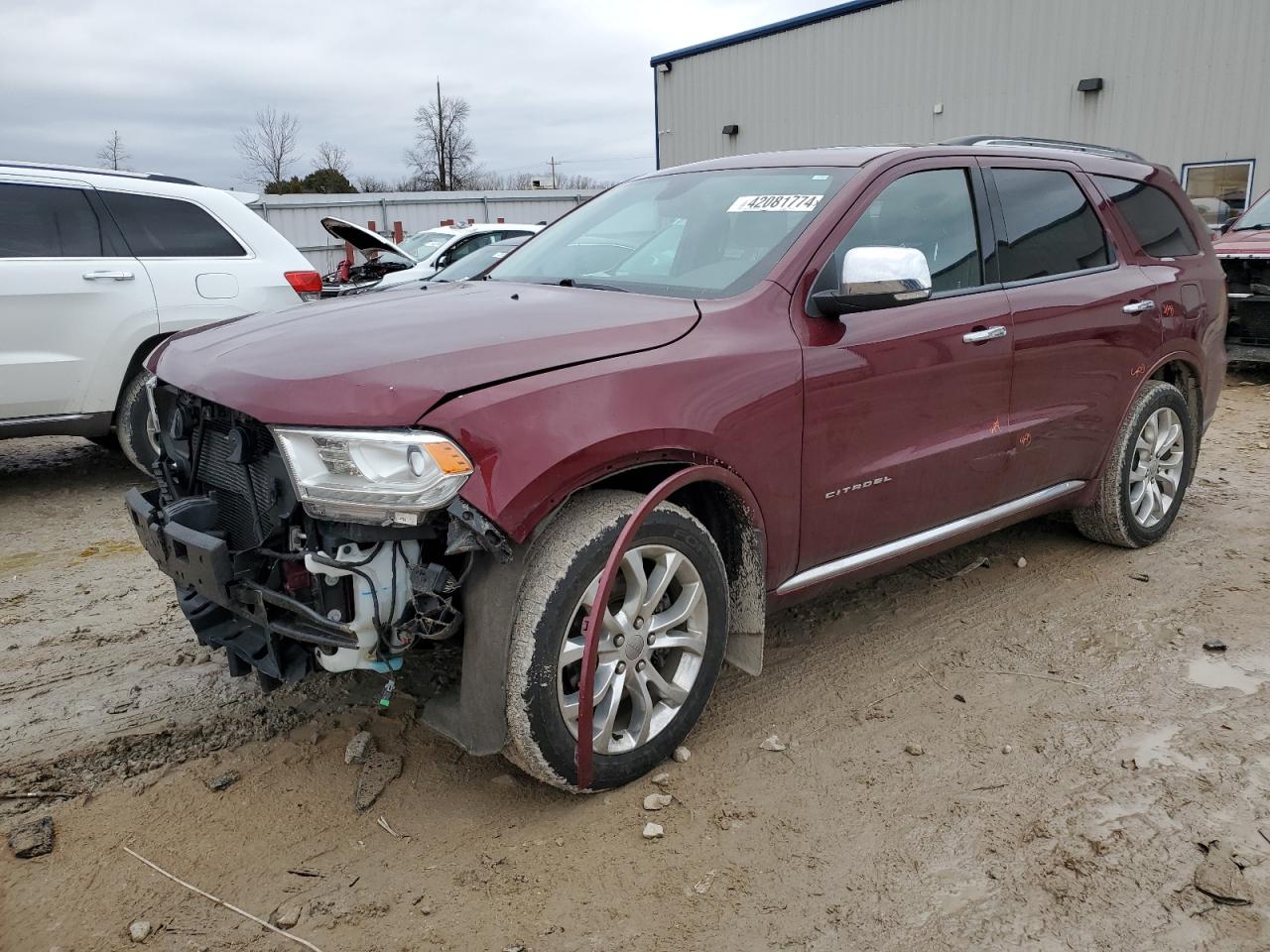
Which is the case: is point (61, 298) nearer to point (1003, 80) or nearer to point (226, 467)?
point (226, 467)

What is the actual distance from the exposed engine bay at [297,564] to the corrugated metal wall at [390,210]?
2094cm

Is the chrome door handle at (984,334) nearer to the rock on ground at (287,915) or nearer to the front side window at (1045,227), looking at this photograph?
the front side window at (1045,227)

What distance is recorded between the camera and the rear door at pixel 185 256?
5801mm

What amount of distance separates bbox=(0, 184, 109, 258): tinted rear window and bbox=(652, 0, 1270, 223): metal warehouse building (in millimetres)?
15055

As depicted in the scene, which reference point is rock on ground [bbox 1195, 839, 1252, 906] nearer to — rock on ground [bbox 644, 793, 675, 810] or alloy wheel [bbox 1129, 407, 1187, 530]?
rock on ground [bbox 644, 793, 675, 810]

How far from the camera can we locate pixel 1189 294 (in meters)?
4.53

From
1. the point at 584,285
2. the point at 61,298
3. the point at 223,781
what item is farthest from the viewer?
the point at 61,298

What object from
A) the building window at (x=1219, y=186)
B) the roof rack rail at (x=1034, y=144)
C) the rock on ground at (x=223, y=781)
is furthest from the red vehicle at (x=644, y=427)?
the building window at (x=1219, y=186)

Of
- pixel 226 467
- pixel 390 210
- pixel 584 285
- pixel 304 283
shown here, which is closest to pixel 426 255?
pixel 304 283

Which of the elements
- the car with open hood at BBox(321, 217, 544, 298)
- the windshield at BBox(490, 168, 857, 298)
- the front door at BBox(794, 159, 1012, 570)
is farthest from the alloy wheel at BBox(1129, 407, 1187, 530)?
the car with open hood at BBox(321, 217, 544, 298)

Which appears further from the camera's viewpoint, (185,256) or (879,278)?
(185,256)

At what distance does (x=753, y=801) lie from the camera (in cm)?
271

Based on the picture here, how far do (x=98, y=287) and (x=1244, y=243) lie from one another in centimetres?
895

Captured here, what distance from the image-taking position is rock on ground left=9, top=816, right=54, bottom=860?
8.25 ft
